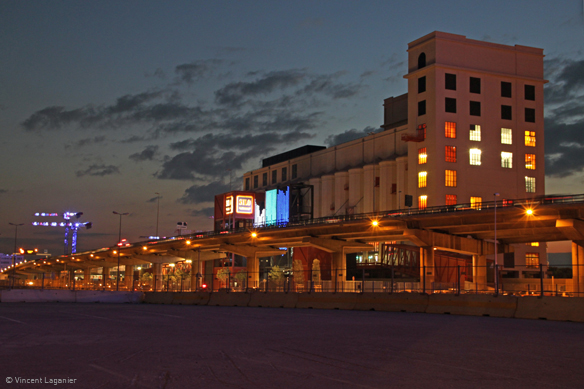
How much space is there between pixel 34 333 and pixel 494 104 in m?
96.2

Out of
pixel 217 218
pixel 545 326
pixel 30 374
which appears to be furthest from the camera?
pixel 217 218

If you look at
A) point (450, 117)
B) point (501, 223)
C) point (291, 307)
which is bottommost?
point (291, 307)

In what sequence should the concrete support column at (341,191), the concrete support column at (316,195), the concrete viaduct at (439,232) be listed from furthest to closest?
the concrete support column at (316,195) < the concrete support column at (341,191) < the concrete viaduct at (439,232)

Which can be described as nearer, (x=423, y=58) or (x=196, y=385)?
(x=196, y=385)

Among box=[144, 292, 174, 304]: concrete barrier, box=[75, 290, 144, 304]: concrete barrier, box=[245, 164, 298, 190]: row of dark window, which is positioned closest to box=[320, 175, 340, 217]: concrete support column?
box=[245, 164, 298, 190]: row of dark window

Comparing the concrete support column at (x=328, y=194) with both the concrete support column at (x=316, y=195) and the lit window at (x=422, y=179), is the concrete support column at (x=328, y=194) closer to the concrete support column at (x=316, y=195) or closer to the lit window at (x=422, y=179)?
the concrete support column at (x=316, y=195)

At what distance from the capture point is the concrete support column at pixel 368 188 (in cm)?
12131

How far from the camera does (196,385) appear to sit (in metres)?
11.2

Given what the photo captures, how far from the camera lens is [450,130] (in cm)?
10150

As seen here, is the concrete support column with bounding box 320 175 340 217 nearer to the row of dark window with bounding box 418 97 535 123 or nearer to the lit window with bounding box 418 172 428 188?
the lit window with bounding box 418 172 428 188

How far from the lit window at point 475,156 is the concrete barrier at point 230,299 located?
63471mm

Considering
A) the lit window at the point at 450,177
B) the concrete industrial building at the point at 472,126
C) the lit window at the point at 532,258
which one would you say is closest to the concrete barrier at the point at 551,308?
the concrete industrial building at the point at 472,126

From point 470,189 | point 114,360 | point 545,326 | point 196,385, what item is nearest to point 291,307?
A: point 545,326

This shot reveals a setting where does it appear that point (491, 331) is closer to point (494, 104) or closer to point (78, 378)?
point (78, 378)
